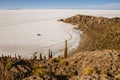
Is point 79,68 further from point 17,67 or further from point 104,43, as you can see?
point 104,43

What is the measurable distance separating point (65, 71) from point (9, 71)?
8.64 feet

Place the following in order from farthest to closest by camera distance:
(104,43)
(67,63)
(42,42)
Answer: (42,42) → (104,43) → (67,63)

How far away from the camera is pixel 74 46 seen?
25125 mm

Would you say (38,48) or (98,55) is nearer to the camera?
(98,55)

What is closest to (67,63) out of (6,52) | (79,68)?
(79,68)

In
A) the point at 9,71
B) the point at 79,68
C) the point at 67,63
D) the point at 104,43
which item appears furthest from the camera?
the point at 104,43

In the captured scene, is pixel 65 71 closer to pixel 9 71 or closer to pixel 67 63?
pixel 67 63

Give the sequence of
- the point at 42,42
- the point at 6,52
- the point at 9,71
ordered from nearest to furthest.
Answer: the point at 9,71 → the point at 6,52 → the point at 42,42

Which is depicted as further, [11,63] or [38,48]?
[38,48]

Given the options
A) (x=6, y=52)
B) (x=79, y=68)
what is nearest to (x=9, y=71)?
(x=79, y=68)

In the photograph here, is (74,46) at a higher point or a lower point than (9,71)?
lower

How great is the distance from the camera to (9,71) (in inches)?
445

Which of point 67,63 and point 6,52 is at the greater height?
point 67,63

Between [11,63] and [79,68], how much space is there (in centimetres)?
339
